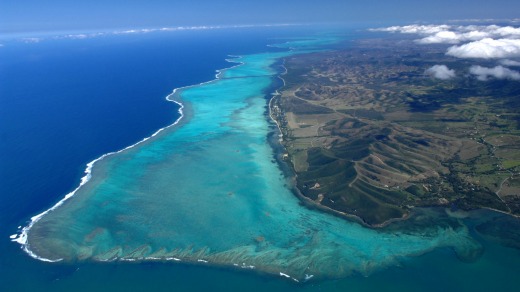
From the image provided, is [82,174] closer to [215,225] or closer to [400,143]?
[215,225]

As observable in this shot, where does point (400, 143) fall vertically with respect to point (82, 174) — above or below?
above

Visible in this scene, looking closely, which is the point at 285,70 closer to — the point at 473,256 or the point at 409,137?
the point at 409,137

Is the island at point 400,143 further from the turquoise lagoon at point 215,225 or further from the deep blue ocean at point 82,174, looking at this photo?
the deep blue ocean at point 82,174

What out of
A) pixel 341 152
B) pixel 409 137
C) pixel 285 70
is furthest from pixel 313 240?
pixel 285 70

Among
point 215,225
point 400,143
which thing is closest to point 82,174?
point 215,225

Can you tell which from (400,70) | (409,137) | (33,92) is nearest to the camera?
(409,137)

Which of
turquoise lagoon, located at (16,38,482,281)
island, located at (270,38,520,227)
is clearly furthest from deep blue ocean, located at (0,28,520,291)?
island, located at (270,38,520,227)

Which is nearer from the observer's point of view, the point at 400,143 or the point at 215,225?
the point at 215,225
